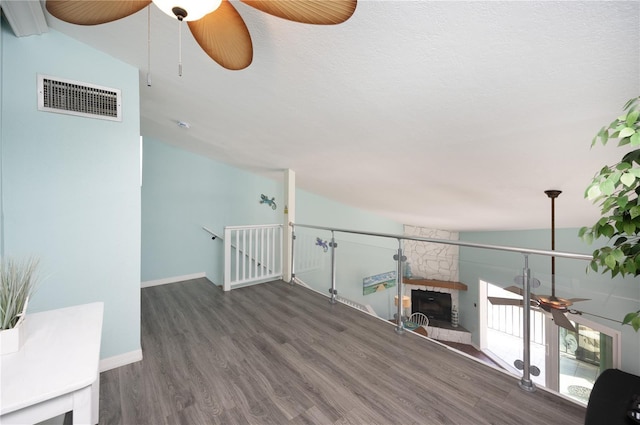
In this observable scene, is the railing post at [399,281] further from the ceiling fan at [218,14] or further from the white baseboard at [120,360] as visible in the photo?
the white baseboard at [120,360]

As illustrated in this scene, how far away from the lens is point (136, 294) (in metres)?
2.09

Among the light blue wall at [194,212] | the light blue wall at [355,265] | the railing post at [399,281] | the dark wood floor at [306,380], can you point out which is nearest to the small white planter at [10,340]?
the dark wood floor at [306,380]

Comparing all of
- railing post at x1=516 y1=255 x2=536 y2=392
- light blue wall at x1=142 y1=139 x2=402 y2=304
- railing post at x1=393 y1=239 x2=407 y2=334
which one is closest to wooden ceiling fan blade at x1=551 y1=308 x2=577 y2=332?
railing post at x1=516 y1=255 x2=536 y2=392

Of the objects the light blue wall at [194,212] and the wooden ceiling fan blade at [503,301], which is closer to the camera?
the wooden ceiling fan blade at [503,301]

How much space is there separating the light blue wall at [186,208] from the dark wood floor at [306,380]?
1828 mm

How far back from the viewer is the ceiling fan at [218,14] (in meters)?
0.83

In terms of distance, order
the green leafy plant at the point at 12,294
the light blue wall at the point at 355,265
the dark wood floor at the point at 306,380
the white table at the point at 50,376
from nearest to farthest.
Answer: the white table at the point at 50,376, the green leafy plant at the point at 12,294, the dark wood floor at the point at 306,380, the light blue wall at the point at 355,265

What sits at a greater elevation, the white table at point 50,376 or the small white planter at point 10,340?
the small white planter at point 10,340

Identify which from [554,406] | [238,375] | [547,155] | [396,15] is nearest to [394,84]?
[396,15]

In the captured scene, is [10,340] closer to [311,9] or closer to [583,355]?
[311,9]

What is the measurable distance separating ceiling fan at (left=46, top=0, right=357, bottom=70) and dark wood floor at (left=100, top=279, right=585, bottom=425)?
78.6 inches

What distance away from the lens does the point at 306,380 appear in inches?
70.0

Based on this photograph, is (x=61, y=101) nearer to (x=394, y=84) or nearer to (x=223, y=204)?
(x=394, y=84)

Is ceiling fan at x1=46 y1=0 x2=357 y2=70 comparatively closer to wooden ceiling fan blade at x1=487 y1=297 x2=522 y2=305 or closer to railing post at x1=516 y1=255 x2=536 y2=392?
railing post at x1=516 y1=255 x2=536 y2=392
